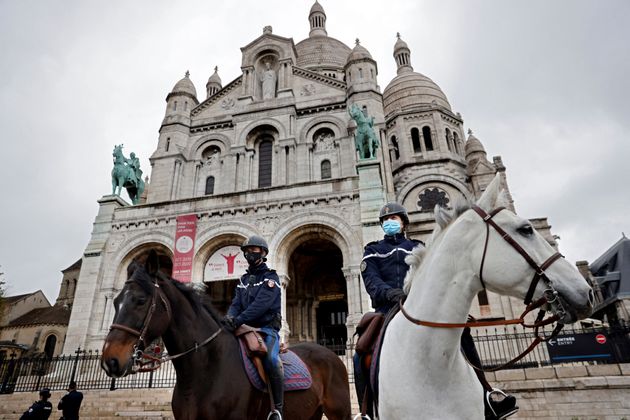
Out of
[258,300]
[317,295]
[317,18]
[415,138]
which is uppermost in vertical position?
[317,18]

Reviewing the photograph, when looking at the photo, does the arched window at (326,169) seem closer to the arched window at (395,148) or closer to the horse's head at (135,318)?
the arched window at (395,148)

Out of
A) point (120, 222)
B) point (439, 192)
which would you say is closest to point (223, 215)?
point (120, 222)

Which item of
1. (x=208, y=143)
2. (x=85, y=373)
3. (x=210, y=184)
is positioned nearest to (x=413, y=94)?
(x=208, y=143)

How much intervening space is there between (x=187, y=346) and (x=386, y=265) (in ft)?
7.40

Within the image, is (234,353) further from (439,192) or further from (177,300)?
(439,192)

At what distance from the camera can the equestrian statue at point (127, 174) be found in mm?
19484

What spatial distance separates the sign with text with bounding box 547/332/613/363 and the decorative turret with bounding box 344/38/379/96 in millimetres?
17259

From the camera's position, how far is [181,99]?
26.1 meters

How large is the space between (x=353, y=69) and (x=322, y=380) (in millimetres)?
22985

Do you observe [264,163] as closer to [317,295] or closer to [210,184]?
[210,184]

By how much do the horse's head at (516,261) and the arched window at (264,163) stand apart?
2058 cm

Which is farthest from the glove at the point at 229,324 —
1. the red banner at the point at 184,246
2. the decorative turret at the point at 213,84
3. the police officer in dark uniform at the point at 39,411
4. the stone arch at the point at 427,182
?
the decorative turret at the point at 213,84

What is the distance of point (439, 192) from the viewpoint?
28875mm

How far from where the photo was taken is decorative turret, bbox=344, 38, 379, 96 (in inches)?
937
